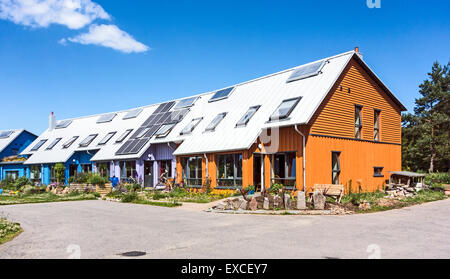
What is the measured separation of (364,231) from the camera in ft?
34.2

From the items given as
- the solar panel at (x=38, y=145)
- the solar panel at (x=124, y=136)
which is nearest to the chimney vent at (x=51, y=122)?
the solar panel at (x=38, y=145)

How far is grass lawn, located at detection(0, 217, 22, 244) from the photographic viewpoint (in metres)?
9.98

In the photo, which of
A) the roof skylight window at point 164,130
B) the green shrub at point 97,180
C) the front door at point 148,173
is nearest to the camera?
the green shrub at point 97,180

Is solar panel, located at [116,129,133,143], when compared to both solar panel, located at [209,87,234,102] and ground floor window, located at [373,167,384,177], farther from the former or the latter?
ground floor window, located at [373,167,384,177]

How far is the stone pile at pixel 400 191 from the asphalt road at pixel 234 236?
15.6 feet

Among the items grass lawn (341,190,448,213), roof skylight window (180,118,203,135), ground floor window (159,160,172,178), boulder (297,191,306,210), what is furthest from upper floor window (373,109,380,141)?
ground floor window (159,160,172,178)

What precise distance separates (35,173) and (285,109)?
28393 millimetres

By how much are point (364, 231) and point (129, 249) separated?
19.7ft

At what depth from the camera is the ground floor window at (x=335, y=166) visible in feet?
68.8

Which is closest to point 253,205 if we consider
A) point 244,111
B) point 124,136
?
point 244,111

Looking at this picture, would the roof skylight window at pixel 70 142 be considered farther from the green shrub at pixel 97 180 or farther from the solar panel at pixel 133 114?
the green shrub at pixel 97 180
